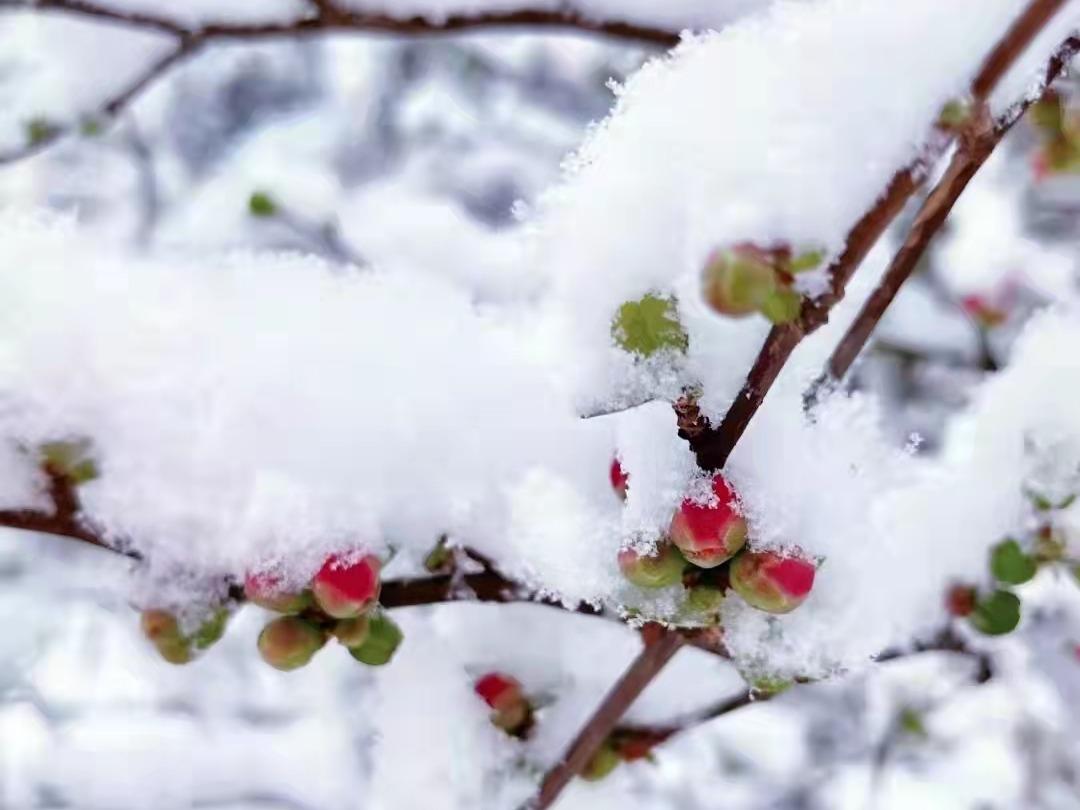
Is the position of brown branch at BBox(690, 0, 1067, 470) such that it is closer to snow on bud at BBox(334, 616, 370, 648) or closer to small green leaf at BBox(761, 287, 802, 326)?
small green leaf at BBox(761, 287, 802, 326)

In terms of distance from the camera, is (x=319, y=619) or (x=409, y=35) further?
(x=409, y=35)

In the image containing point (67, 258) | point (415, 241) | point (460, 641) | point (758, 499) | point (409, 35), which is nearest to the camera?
point (758, 499)

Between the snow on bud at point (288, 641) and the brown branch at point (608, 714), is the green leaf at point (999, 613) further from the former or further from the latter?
the snow on bud at point (288, 641)

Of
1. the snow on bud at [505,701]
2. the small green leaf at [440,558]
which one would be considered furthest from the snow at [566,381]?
the snow on bud at [505,701]

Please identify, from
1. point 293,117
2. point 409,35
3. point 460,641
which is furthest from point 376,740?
point 293,117

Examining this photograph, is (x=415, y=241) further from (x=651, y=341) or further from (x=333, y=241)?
(x=651, y=341)

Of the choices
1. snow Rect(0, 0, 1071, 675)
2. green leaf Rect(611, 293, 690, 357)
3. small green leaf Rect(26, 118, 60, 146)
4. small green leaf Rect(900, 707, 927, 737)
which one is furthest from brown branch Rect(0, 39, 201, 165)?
small green leaf Rect(900, 707, 927, 737)

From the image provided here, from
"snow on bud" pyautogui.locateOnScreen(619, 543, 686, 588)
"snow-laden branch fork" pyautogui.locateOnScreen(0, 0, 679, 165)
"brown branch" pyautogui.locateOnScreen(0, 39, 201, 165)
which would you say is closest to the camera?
"snow on bud" pyautogui.locateOnScreen(619, 543, 686, 588)

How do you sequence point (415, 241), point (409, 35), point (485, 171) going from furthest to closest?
point (485, 171), point (415, 241), point (409, 35)
